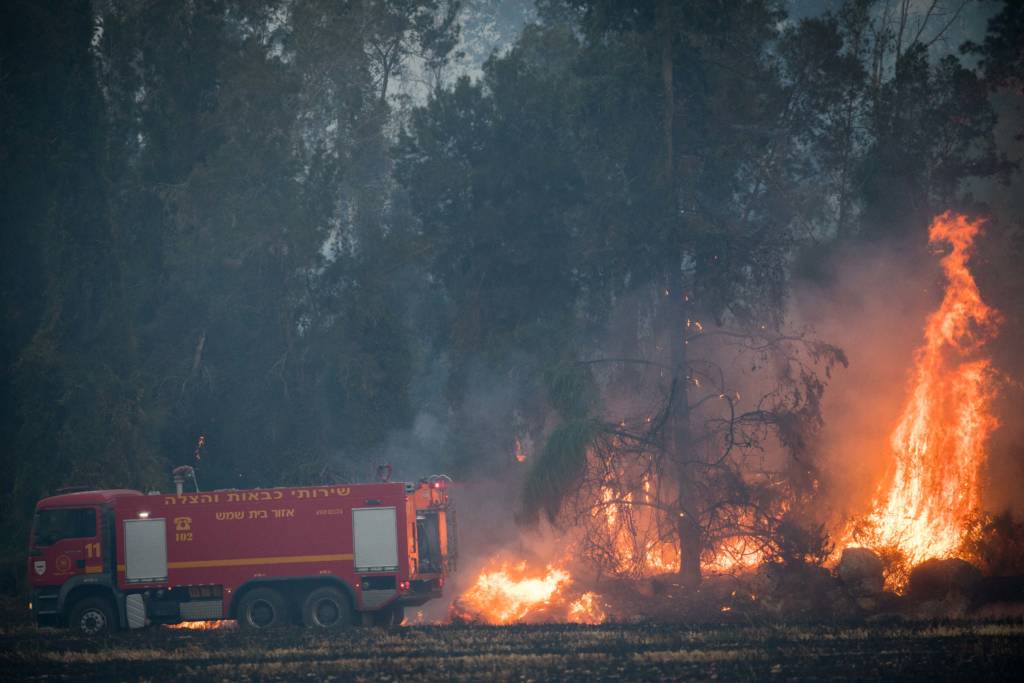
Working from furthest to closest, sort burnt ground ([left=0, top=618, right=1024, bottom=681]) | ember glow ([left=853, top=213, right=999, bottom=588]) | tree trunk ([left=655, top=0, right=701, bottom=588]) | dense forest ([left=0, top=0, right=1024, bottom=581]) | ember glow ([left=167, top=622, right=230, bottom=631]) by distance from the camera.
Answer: dense forest ([left=0, top=0, right=1024, bottom=581]) < tree trunk ([left=655, top=0, right=701, bottom=588]) < ember glow ([left=853, top=213, right=999, bottom=588]) < ember glow ([left=167, top=622, right=230, bottom=631]) < burnt ground ([left=0, top=618, right=1024, bottom=681])

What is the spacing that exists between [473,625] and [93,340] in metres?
24.2

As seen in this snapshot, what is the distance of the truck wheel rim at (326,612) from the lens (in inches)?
1018

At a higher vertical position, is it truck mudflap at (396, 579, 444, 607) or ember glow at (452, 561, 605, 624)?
truck mudflap at (396, 579, 444, 607)

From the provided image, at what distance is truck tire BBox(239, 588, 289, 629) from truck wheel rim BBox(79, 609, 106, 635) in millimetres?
3349

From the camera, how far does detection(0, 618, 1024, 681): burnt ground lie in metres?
17.8

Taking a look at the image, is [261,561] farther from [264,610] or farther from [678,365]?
[678,365]

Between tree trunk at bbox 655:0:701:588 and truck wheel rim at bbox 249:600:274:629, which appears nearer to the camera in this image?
truck wheel rim at bbox 249:600:274:629

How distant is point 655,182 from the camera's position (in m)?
31.8

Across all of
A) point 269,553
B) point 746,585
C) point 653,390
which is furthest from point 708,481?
point 269,553

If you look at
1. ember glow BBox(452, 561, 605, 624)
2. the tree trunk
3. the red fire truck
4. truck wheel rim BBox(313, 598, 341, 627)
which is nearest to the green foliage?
ember glow BBox(452, 561, 605, 624)

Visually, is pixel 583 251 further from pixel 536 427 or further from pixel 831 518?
pixel 831 518

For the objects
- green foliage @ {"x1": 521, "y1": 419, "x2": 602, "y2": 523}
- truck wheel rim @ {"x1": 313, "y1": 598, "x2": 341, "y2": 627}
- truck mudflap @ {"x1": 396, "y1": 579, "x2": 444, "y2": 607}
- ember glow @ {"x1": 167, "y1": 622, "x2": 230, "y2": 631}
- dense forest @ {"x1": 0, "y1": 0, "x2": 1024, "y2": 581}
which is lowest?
ember glow @ {"x1": 167, "y1": 622, "x2": 230, "y2": 631}

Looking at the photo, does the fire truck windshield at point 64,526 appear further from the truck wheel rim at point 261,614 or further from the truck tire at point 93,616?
the truck wheel rim at point 261,614

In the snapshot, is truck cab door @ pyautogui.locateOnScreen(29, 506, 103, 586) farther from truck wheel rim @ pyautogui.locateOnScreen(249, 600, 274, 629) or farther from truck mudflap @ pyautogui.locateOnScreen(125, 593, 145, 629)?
truck wheel rim @ pyautogui.locateOnScreen(249, 600, 274, 629)
